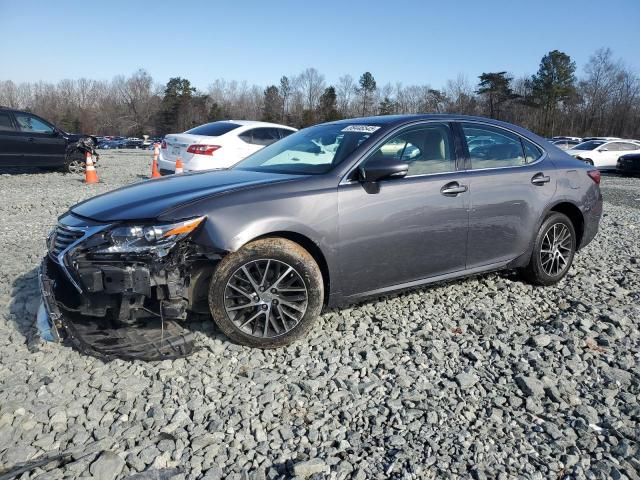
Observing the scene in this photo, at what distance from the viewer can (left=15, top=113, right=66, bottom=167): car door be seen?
42.4 feet

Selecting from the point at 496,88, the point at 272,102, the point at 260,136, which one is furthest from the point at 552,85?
the point at 260,136

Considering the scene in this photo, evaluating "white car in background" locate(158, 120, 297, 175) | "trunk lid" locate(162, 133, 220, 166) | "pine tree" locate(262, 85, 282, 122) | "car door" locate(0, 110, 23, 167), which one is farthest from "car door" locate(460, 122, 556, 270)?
"pine tree" locate(262, 85, 282, 122)

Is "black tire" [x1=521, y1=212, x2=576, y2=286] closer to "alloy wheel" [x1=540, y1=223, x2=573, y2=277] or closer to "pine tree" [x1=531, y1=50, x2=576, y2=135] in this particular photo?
"alloy wheel" [x1=540, y1=223, x2=573, y2=277]

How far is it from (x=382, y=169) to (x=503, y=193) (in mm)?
1369

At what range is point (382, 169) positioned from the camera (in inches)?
138

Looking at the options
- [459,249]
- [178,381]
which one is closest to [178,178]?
[178,381]

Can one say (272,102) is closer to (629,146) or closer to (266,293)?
(629,146)

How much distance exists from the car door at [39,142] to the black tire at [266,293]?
12.3 meters

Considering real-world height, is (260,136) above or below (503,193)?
above

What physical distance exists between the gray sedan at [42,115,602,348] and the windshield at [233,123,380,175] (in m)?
0.02

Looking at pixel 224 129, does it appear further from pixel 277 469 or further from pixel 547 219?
pixel 277 469

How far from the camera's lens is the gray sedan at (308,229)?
10.0 feet

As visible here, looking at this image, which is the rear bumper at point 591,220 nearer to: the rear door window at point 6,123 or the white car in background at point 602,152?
the rear door window at point 6,123

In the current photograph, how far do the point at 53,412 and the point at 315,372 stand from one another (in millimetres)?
1482
